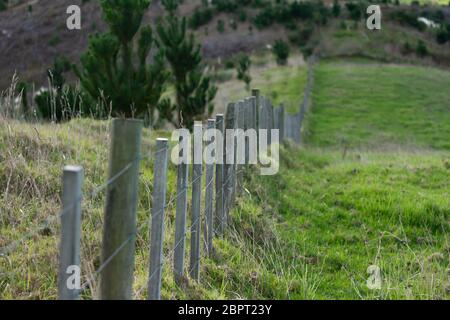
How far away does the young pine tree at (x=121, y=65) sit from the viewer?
14273mm

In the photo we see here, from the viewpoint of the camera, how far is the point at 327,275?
628 cm

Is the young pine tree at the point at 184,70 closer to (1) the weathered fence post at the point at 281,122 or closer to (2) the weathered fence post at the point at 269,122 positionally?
(1) the weathered fence post at the point at 281,122

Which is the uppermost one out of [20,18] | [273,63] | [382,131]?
[20,18]

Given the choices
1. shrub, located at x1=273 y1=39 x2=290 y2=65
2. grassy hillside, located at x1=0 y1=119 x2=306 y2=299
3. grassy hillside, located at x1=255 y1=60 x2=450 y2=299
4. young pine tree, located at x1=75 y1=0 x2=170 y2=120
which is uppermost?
shrub, located at x1=273 y1=39 x2=290 y2=65

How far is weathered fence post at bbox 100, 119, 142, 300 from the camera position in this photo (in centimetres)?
323

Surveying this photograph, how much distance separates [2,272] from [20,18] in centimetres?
3962

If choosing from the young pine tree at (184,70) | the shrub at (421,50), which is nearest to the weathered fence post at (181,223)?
the young pine tree at (184,70)

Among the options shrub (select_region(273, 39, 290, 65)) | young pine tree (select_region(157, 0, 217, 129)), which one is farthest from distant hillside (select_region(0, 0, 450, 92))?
young pine tree (select_region(157, 0, 217, 129))

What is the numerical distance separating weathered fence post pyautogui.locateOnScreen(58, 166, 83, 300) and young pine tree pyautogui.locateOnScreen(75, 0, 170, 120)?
11504mm

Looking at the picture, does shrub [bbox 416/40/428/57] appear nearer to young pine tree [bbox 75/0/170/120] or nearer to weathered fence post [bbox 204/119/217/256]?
young pine tree [bbox 75/0/170/120]

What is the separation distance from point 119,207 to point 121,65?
39.4 ft
